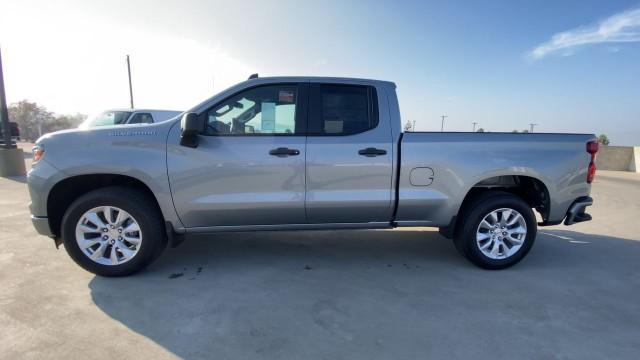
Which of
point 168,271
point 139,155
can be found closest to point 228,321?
point 168,271

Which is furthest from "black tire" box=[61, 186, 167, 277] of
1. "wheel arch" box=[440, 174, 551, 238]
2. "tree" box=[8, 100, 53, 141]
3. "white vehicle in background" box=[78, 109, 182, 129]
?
"tree" box=[8, 100, 53, 141]

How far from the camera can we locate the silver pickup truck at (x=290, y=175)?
3436 millimetres

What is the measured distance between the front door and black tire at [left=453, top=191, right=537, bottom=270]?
71.5 inches

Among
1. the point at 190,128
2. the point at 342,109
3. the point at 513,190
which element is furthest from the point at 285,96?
the point at 513,190

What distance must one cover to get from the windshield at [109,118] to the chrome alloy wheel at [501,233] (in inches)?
464

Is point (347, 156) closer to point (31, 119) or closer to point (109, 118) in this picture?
point (109, 118)

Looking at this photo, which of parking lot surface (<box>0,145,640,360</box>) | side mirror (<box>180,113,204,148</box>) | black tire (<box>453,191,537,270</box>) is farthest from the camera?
black tire (<box>453,191,537,270</box>)

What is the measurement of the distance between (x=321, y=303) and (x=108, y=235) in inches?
86.8

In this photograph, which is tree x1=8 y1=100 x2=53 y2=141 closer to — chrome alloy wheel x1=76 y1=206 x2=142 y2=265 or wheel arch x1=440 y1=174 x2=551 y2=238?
chrome alloy wheel x1=76 y1=206 x2=142 y2=265

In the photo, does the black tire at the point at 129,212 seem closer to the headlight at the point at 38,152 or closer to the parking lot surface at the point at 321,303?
the parking lot surface at the point at 321,303

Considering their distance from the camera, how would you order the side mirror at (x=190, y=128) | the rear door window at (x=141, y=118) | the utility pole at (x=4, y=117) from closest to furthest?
the side mirror at (x=190, y=128) → the utility pole at (x=4, y=117) → the rear door window at (x=141, y=118)

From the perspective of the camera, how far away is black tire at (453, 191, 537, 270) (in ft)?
12.6

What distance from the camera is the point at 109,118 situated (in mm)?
11914

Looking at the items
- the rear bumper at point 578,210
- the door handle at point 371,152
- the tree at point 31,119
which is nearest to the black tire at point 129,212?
the door handle at point 371,152
